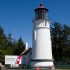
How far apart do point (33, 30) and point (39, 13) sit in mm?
3888

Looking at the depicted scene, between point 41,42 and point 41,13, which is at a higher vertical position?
point 41,13

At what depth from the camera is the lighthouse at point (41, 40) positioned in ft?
121

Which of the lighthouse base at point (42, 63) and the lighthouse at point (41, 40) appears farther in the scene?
the lighthouse at point (41, 40)

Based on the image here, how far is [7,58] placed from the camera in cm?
3372

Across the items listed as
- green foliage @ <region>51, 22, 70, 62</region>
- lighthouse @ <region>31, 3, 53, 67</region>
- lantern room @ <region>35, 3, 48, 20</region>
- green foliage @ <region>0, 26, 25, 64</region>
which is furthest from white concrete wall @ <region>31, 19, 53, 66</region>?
green foliage @ <region>51, 22, 70, 62</region>

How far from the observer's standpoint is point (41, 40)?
37312mm

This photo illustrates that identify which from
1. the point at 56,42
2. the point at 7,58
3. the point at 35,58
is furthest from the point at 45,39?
the point at 56,42

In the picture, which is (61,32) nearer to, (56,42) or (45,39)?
(56,42)

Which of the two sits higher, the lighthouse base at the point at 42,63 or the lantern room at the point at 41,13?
the lantern room at the point at 41,13

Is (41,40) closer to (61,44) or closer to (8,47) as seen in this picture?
(61,44)

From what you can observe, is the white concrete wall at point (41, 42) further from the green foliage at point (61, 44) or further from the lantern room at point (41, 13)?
the green foliage at point (61, 44)

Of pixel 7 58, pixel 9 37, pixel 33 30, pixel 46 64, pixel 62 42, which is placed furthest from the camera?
pixel 9 37

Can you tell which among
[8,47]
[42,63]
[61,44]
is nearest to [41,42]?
[42,63]

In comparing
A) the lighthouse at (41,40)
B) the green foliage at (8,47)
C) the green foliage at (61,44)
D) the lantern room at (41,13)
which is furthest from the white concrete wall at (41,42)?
the green foliage at (61,44)
